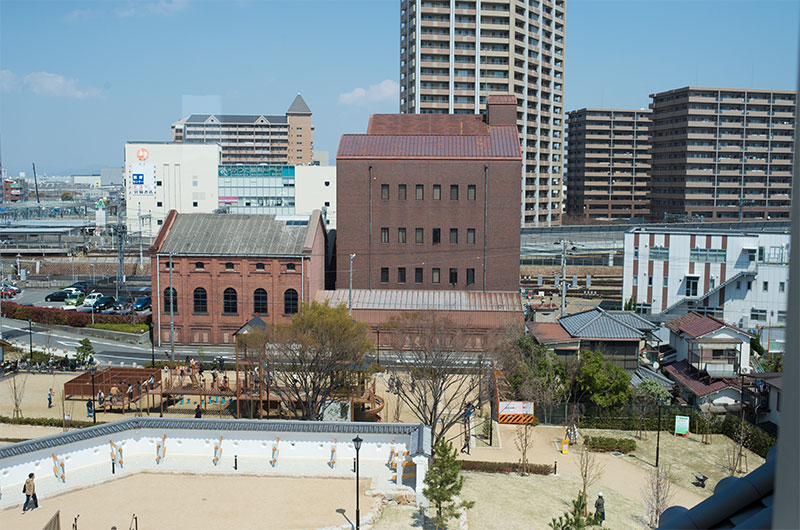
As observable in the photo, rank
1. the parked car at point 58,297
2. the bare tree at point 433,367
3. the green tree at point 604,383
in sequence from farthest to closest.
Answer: the parked car at point 58,297
the green tree at point 604,383
the bare tree at point 433,367

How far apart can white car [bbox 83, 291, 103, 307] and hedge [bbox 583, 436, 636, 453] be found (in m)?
41.2

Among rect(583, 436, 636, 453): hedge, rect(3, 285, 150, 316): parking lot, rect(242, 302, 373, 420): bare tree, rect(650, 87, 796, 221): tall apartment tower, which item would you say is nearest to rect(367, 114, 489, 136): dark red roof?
rect(3, 285, 150, 316): parking lot

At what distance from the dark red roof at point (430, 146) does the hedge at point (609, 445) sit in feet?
73.0

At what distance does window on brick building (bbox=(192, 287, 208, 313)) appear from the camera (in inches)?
1796

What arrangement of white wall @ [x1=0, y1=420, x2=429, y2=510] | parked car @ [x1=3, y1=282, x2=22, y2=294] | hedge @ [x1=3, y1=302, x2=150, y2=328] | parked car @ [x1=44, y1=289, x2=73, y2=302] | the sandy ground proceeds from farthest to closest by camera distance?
1. parked car @ [x1=3, y1=282, x2=22, y2=294]
2. parked car @ [x1=44, y1=289, x2=73, y2=302]
3. hedge @ [x1=3, y1=302, x2=150, y2=328]
4. white wall @ [x1=0, y1=420, x2=429, y2=510]
5. the sandy ground

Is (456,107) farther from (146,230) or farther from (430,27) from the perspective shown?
(146,230)

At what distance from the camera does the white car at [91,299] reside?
5638 centimetres

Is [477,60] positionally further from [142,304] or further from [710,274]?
[142,304]

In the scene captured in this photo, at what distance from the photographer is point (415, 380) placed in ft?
105

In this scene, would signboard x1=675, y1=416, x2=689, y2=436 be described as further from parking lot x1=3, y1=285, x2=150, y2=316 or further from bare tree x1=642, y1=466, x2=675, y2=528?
parking lot x1=3, y1=285, x2=150, y2=316

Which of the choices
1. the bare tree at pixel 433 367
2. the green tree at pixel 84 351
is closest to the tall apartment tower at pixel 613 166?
the bare tree at pixel 433 367

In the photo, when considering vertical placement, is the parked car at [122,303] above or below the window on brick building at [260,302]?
below

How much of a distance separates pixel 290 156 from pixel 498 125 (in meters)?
113

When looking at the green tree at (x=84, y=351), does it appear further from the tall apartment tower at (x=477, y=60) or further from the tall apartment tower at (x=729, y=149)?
the tall apartment tower at (x=729, y=149)
